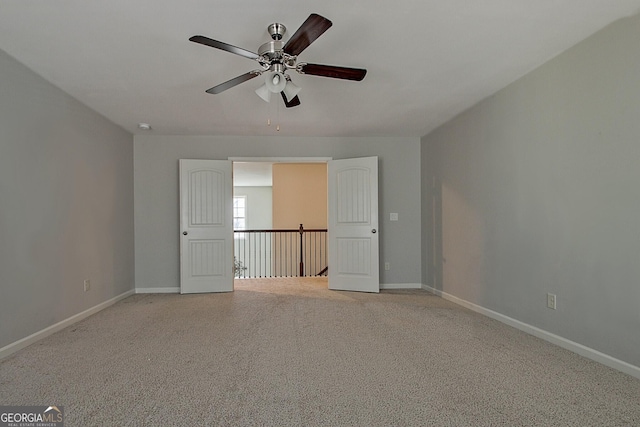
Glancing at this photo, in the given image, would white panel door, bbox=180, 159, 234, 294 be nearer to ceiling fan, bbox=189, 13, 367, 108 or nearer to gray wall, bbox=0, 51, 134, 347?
gray wall, bbox=0, 51, 134, 347

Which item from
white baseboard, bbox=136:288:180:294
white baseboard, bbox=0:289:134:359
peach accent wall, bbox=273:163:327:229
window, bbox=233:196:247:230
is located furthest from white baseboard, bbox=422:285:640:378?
window, bbox=233:196:247:230

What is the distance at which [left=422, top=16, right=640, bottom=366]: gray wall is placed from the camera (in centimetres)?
262

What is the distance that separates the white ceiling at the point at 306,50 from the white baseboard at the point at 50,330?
2.30 metres

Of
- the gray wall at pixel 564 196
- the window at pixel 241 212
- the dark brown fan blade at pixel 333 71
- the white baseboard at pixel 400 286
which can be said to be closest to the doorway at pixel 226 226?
the white baseboard at pixel 400 286

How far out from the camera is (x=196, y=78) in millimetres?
3668

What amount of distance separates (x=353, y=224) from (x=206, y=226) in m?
2.21

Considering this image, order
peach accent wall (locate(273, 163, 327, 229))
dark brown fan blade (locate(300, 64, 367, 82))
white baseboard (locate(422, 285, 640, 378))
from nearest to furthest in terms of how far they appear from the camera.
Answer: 1. white baseboard (locate(422, 285, 640, 378))
2. dark brown fan blade (locate(300, 64, 367, 82))
3. peach accent wall (locate(273, 163, 327, 229))

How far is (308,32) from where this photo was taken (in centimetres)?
232

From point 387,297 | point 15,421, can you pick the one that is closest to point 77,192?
point 15,421

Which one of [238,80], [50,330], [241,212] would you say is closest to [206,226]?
[50,330]

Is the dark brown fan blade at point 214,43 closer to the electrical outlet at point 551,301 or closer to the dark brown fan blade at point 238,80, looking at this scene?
the dark brown fan blade at point 238,80

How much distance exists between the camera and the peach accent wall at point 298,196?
9234 mm

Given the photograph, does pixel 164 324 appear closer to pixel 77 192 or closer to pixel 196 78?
pixel 77 192

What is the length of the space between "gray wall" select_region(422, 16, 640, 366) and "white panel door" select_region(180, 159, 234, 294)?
132 inches
